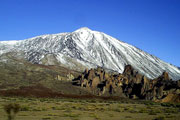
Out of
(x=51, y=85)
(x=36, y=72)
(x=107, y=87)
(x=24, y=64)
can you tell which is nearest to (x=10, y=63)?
(x=24, y=64)

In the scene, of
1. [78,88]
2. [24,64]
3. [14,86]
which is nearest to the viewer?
[14,86]

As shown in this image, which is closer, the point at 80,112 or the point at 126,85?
the point at 80,112

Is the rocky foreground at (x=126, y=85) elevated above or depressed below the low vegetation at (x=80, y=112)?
above

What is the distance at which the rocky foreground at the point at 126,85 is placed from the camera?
11212 centimetres

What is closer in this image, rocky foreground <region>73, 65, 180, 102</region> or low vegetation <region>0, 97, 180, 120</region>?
low vegetation <region>0, 97, 180, 120</region>

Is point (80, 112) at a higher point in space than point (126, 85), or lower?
lower

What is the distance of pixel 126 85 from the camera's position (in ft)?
429

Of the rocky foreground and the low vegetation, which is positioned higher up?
the rocky foreground

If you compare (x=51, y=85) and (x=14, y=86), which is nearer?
(x=14, y=86)

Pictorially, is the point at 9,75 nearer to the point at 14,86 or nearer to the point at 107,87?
the point at 14,86

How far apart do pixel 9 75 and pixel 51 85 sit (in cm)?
2374

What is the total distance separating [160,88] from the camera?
364 feet

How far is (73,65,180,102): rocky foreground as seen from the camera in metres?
112

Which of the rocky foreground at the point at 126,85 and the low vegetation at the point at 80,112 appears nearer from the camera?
the low vegetation at the point at 80,112
